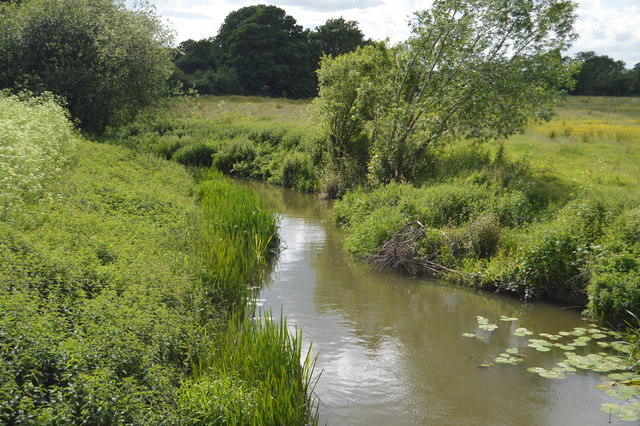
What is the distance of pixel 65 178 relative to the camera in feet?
38.7

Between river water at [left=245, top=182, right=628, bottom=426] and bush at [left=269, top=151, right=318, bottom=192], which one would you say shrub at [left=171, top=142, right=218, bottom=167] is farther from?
river water at [left=245, top=182, right=628, bottom=426]

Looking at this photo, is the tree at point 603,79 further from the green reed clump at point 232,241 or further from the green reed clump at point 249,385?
the green reed clump at point 249,385

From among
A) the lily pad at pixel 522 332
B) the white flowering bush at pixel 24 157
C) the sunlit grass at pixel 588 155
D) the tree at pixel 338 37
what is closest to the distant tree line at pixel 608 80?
the tree at pixel 338 37

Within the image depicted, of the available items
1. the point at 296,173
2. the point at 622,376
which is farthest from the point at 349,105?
the point at 622,376

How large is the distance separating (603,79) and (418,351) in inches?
2596

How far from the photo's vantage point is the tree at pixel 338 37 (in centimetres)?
7094

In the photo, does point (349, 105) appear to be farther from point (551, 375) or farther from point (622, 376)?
point (622, 376)

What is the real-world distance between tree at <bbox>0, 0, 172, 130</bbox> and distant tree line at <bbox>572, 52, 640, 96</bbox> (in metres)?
51.8

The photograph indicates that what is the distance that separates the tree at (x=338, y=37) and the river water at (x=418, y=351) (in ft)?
204

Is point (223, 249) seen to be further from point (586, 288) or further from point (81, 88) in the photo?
point (81, 88)

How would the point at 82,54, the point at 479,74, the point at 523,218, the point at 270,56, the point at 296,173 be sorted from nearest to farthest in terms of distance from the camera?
the point at 523,218 < the point at 479,74 < the point at 82,54 < the point at 296,173 < the point at 270,56

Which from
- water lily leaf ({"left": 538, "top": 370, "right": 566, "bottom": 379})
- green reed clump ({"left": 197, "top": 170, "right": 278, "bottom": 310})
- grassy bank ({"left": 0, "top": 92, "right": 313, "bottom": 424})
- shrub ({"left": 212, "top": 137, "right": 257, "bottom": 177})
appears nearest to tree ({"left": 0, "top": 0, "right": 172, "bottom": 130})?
shrub ({"left": 212, "top": 137, "right": 257, "bottom": 177})

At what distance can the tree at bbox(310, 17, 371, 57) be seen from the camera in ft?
233

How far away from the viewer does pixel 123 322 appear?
5812 mm
